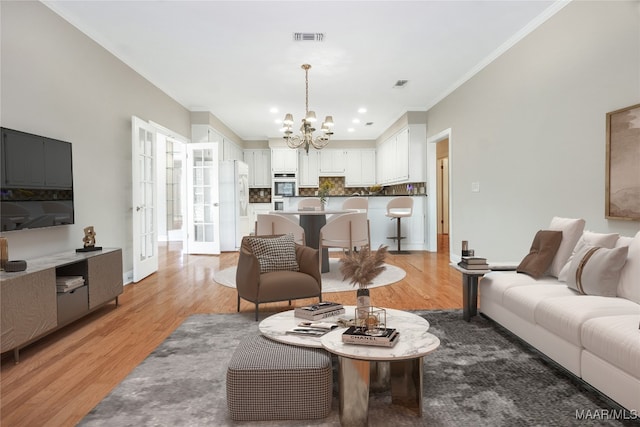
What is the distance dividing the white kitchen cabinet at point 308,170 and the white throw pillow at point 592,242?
28.5 feet

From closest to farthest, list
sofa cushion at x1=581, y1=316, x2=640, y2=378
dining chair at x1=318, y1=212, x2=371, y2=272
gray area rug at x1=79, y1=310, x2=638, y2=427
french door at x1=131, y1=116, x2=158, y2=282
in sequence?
sofa cushion at x1=581, y1=316, x2=640, y2=378, gray area rug at x1=79, y1=310, x2=638, y2=427, french door at x1=131, y1=116, x2=158, y2=282, dining chair at x1=318, y1=212, x2=371, y2=272

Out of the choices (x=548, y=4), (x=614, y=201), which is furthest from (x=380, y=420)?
(x=548, y=4)

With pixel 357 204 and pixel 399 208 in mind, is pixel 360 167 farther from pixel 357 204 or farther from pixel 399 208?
pixel 399 208

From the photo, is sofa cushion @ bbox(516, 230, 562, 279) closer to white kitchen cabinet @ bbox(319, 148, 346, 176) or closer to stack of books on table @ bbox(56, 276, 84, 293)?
stack of books on table @ bbox(56, 276, 84, 293)

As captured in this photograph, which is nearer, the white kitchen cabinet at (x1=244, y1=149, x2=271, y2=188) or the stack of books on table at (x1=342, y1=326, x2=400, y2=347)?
the stack of books on table at (x1=342, y1=326, x2=400, y2=347)

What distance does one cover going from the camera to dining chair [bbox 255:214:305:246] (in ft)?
16.8

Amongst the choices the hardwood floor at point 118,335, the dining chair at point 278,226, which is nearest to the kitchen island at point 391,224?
the hardwood floor at point 118,335

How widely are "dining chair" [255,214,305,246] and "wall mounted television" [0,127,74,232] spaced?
6.99 ft

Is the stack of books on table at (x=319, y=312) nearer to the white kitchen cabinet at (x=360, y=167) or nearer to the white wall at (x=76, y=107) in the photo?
the white wall at (x=76, y=107)

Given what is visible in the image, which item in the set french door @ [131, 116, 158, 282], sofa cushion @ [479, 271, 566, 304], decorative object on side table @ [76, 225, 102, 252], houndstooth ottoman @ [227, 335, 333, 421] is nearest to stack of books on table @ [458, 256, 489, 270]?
sofa cushion @ [479, 271, 566, 304]

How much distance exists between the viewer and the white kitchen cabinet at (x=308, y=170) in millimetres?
11406

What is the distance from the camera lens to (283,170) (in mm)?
11180

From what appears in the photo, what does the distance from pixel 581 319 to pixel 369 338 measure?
1213 mm

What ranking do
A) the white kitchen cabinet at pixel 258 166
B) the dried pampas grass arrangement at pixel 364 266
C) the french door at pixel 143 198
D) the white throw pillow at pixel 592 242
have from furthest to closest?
1. the white kitchen cabinet at pixel 258 166
2. the french door at pixel 143 198
3. the white throw pillow at pixel 592 242
4. the dried pampas grass arrangement at pixel 364 266
